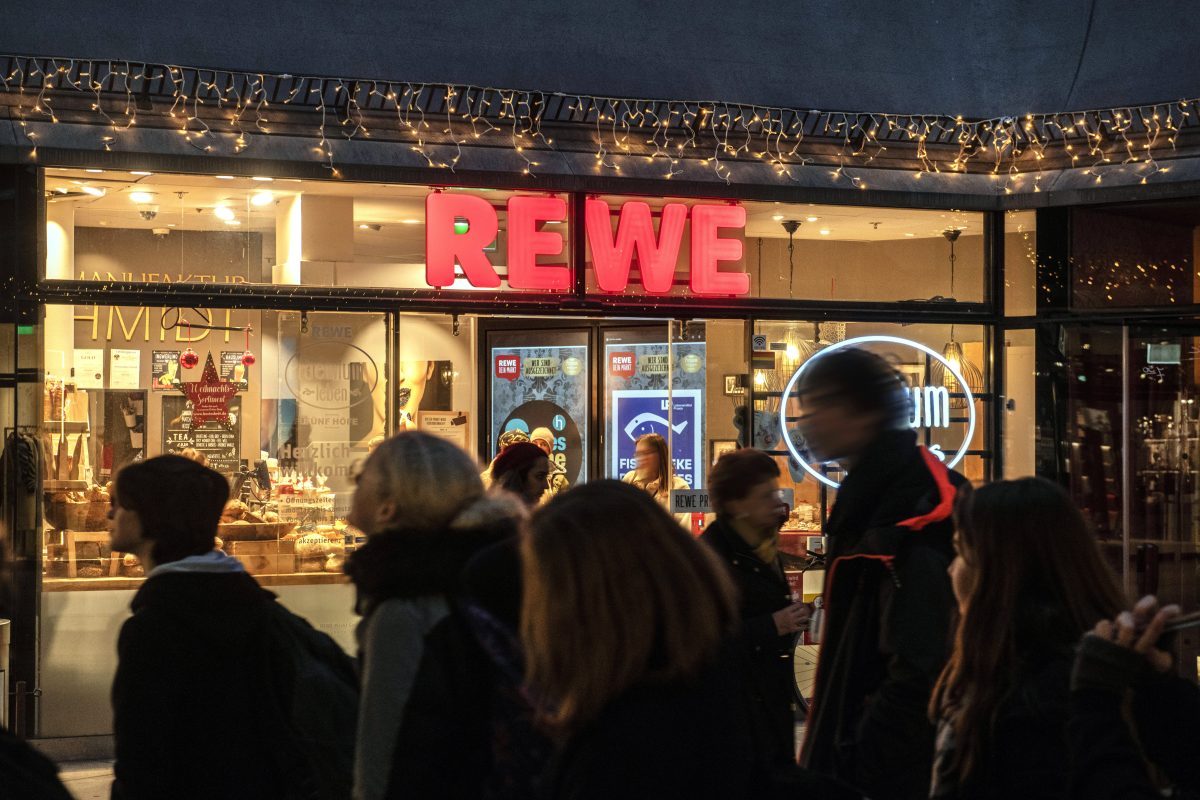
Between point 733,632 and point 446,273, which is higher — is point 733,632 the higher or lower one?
the lower one

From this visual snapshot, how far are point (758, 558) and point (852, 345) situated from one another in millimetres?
4750

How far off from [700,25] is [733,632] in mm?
7930

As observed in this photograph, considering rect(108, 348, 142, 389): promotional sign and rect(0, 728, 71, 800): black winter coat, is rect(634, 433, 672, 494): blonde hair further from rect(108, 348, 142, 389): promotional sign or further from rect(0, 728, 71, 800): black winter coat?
rect(0, 728, 71, 800): black winter coat

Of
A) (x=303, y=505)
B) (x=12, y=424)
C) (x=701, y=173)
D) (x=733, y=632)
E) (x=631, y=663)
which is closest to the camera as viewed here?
(x=631, y=663)

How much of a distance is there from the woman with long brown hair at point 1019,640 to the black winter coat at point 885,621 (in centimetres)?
35

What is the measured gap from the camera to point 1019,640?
274 centimetres

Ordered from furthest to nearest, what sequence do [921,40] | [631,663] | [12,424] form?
[921,40] → [12,424] → [631,663]

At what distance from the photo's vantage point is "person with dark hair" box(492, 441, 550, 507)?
667 cm

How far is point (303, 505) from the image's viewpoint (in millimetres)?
8734

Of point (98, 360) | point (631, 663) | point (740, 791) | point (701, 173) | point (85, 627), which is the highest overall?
point (701, 173)

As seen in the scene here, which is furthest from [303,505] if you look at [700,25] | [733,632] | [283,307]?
[733,632]

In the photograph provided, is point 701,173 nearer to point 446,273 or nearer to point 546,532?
point 446,273

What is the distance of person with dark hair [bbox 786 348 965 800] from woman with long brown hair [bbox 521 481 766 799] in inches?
38.9

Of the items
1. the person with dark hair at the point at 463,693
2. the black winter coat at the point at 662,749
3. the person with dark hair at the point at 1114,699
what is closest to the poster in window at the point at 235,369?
the person with dark hair at the point at 463,693
